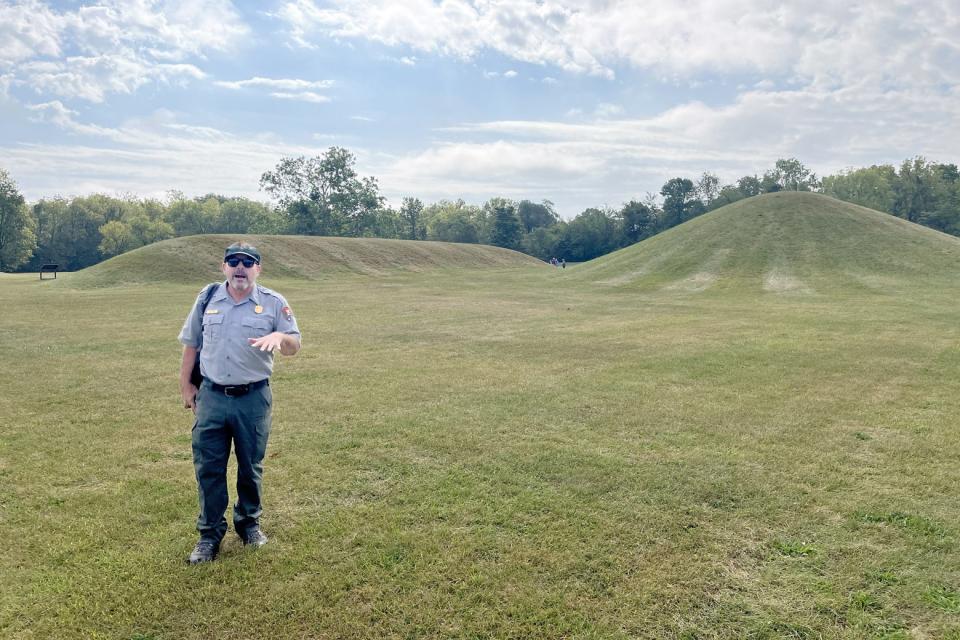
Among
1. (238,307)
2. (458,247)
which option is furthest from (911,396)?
(458,247)

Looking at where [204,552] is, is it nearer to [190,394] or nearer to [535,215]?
[190,394]

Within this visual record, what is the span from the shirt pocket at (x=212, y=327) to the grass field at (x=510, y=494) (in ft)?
7.21

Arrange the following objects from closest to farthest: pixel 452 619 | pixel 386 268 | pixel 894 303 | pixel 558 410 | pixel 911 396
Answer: pixel 452 619 < pixel 558 410 < pixel 911 396 < pixel 894 303 < pixel 386 268

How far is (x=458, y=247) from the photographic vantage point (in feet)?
300

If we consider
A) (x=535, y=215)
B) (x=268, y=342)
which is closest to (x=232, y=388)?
(x=268, y=342)

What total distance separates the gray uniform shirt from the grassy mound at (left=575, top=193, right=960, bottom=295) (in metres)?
41.0

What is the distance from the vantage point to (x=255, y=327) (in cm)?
558

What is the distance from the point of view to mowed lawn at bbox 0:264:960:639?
4867 mm

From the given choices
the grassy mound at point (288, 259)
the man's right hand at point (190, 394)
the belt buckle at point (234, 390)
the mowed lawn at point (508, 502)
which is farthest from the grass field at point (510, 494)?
the grassy mound at point (288, 259)

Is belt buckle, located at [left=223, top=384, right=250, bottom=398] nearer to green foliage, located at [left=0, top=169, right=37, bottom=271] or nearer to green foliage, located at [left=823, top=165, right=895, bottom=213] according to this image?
green foliage, located at [left=0, top=169, right=37, bottom=271]

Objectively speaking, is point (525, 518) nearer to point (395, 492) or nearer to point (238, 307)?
point (395, 492)

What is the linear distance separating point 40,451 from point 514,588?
7648mm

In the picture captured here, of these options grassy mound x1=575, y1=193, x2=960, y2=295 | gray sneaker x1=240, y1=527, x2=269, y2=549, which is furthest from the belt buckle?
grassy mound x1=575, y1=193, x2=960, y2=295

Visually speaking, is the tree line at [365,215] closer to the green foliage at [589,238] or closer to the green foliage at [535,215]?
the green foliage at [589,238]
